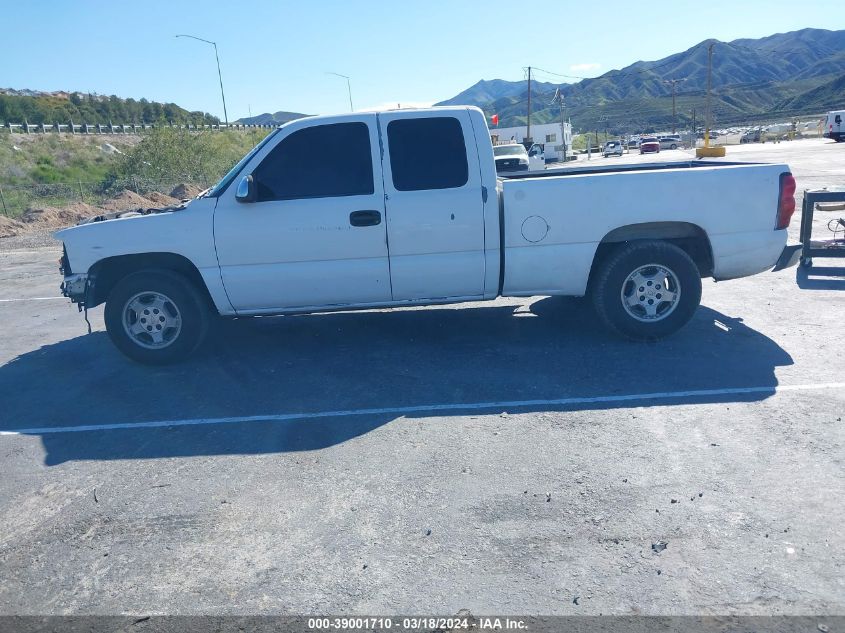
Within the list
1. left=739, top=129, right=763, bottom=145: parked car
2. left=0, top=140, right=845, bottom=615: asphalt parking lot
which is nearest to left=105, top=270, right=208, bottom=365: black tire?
left=0, top=140, right=845, bottom=615: asphalt parking lot

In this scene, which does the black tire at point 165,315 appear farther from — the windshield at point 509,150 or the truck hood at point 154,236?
the windshield at point 509,150

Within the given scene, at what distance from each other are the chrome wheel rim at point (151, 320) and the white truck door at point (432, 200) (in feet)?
7.13

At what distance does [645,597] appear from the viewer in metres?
3.37

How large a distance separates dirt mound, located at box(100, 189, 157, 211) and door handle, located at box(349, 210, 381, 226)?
64.8ft

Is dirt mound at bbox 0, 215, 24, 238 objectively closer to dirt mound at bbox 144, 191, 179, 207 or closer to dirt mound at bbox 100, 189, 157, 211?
dirt mound at bbox 100, 189, 157, 211

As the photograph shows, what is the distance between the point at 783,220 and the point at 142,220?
236 inches

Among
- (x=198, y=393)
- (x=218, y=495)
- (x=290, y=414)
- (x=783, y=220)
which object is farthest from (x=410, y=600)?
(x=783, y=220)

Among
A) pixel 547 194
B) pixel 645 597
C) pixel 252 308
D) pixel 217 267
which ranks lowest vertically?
pixel 645 597

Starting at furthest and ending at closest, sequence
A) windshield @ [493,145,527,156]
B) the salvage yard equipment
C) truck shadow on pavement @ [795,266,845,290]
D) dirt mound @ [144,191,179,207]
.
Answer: dirt mound @ [144,191,179,207] < windshield @ [493,145,527,156] < the salvage yard equipment < truck shadow on pavement @ [795,266,845,290]

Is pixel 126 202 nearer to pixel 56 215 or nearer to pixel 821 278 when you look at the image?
pixel 56 215

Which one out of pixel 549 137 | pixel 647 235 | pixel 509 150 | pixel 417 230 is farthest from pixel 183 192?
pixel 549 137

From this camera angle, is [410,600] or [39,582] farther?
[39,582]

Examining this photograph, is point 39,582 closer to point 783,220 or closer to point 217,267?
point 217,267

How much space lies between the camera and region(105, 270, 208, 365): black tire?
6.88 meters
